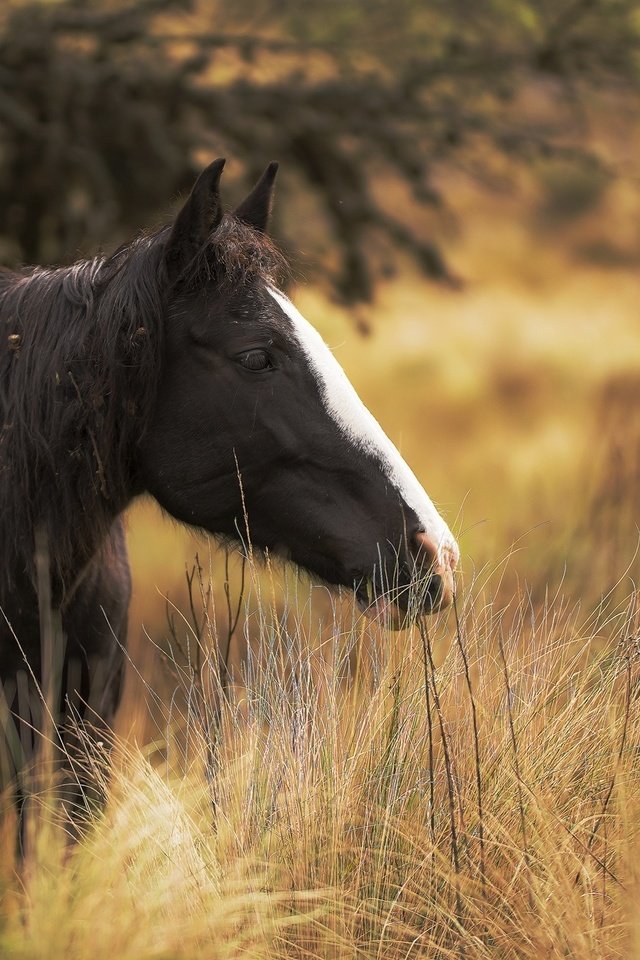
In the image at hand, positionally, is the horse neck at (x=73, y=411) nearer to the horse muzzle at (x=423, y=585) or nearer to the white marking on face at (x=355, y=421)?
the white marking on face at (x=355, y=421)

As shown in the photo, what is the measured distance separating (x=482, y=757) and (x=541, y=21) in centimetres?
520

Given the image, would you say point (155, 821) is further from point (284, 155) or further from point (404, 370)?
point (404, 370)

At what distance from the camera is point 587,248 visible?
21.5 meters

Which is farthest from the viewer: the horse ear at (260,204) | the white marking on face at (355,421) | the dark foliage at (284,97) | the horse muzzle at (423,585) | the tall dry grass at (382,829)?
the dark foliage at (284,97)

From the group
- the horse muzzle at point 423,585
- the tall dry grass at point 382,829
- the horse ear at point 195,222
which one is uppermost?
the horse ear at point 195,222

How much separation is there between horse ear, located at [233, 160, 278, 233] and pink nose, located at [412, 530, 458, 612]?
3.91 feet

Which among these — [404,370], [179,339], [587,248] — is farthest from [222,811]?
[587,248]

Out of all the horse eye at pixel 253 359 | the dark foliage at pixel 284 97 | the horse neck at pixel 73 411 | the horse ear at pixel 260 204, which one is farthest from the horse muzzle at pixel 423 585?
the dark foliage at pixel 284 97

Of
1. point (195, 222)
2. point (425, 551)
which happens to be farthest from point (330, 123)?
point (425, 551)

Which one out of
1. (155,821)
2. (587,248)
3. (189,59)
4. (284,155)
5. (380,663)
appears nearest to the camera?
(155,821)

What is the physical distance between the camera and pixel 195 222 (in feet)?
9.09

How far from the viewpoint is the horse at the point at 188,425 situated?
2719 mm

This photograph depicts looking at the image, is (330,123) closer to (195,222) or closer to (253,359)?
(195,222)

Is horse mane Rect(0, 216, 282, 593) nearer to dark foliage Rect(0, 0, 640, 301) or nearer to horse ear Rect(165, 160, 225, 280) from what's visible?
horse ear Rect(165, 160, 225, 280)
